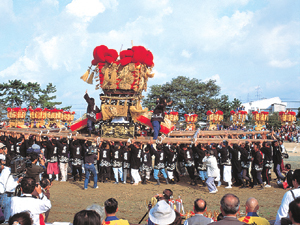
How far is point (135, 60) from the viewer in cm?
1217

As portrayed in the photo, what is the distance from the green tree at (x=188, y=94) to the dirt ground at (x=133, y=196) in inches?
1173

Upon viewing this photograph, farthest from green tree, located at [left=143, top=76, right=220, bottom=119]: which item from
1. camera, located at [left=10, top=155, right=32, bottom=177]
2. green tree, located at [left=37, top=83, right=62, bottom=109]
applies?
camera, located at [left=10, top=155, right=32, bottom=177]

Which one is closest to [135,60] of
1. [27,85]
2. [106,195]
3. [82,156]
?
[82,156]

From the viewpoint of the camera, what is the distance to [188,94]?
40781 millimetres

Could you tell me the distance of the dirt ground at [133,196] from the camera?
7086mm

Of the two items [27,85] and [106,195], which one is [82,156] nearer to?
[106,195]

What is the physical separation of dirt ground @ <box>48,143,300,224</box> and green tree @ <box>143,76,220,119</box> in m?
29.8

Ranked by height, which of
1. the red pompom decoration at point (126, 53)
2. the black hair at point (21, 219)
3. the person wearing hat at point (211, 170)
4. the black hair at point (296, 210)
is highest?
the red pompom decoration at point (126, 53)

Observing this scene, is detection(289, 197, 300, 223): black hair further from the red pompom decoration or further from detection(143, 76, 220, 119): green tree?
detection(143, 76, 220, 119): green tree

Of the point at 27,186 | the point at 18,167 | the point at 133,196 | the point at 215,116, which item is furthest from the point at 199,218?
the point at 215,116

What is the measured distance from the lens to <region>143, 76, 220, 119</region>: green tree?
40.6 meters

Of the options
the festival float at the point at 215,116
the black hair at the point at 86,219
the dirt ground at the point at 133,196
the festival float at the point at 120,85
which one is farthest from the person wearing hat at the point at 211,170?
the festival float at the point at 215,116

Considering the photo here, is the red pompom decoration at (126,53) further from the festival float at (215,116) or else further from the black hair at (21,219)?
the festival float at (215,116)

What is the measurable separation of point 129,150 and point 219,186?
3.98 metres
